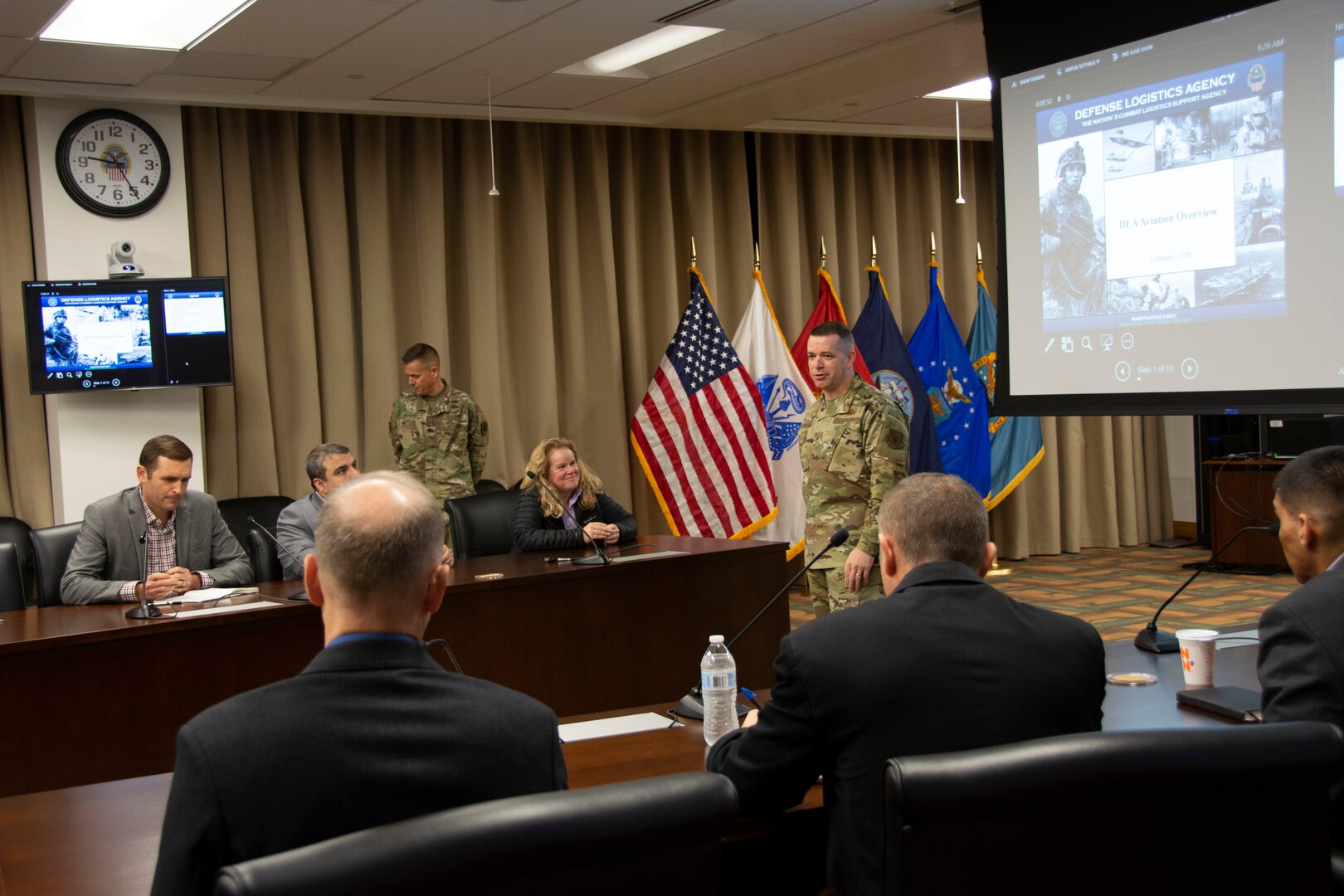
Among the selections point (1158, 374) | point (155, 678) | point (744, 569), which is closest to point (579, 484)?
point (744, 569)

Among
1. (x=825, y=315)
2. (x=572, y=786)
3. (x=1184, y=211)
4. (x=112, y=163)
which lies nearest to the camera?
(x=572, y=786)

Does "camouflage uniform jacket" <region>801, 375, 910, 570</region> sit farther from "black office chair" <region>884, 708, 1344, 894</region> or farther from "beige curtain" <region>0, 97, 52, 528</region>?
"beige curtain" <region>0, 97, 52, 528</region>

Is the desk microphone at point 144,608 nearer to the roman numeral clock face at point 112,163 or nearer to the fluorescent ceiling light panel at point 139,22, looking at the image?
the fluorescent ceiling light panel at point 139,22

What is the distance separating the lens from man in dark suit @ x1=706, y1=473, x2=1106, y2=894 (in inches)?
66.3

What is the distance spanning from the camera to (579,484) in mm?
5082

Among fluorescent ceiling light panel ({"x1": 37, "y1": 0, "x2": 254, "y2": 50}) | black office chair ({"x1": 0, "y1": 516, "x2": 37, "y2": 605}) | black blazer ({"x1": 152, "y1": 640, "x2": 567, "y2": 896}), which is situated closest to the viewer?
black blazer ({"x1": 152, "y1": 640, "x2": 567, "y2": 896})

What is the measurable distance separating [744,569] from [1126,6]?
2403 mm

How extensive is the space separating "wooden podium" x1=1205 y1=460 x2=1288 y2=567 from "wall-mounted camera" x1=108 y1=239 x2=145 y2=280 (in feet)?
20.3

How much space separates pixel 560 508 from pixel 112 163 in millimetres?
2760

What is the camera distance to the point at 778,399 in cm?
732

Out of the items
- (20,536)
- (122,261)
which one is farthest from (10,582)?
(122,261)

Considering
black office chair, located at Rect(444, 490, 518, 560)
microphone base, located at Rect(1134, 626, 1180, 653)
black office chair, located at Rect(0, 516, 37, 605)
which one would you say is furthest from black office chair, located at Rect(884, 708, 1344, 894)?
black office chair, located at Rect(0, 516, 37, 605)

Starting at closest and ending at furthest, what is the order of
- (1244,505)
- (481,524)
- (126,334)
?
(481,524) → (126,334) → (1244,505)

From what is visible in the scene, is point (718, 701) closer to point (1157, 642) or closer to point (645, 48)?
point (1157, 642)
